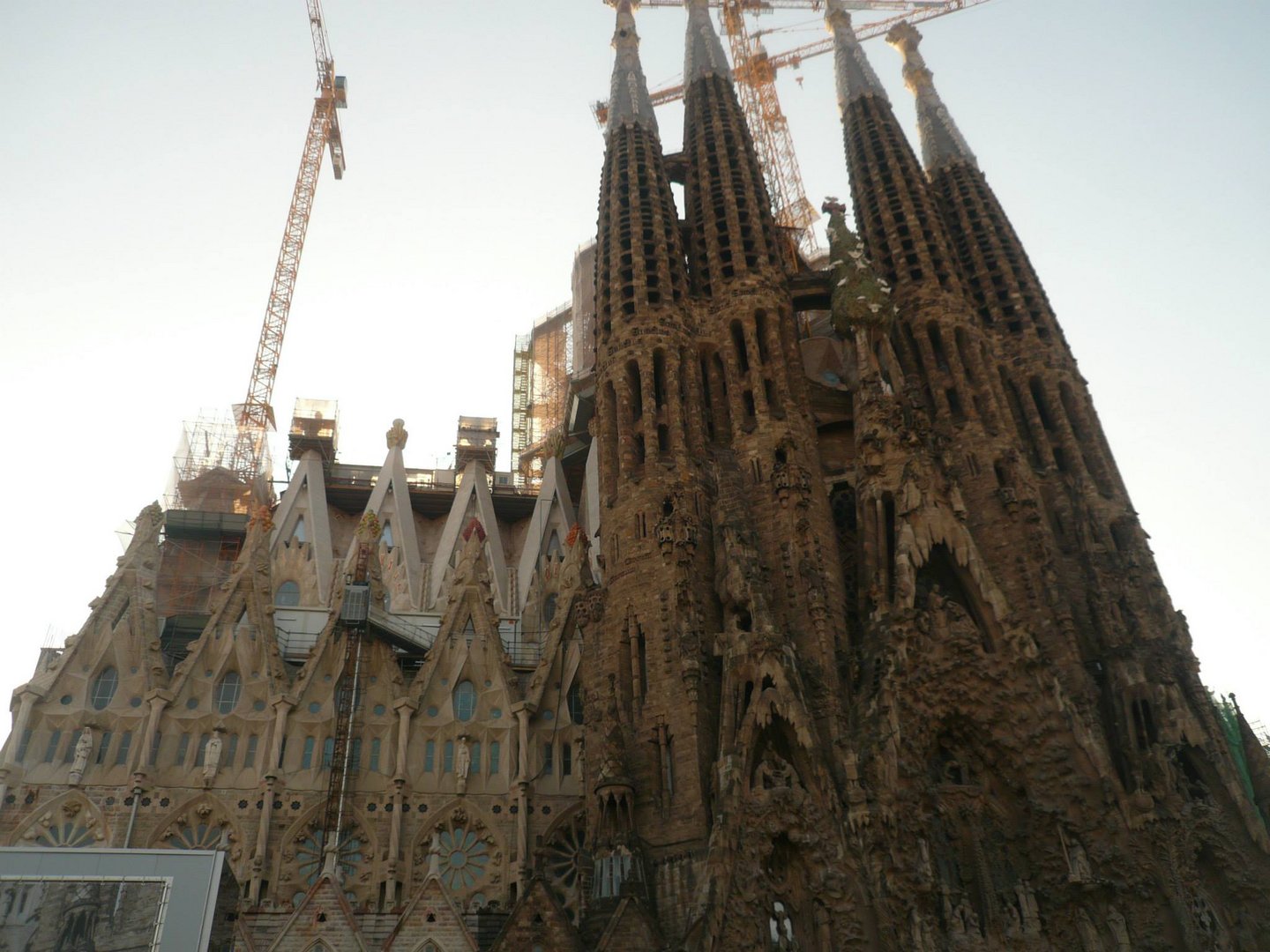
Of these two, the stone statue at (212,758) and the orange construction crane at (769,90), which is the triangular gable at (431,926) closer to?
the stone statue at (212,758)

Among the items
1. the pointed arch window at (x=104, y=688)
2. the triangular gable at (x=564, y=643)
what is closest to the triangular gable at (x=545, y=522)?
the triangular gable at (x=564, y=643)

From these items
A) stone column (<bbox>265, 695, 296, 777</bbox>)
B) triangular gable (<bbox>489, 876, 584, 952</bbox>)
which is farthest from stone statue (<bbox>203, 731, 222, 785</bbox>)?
triangular gable (<bbox>489, 876, 584, 952</bbox>)

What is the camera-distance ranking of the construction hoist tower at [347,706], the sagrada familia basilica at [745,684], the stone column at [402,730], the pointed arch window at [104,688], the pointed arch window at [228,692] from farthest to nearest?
the pointed arch window at [228,692] < the pointed arch window at [104,688] < the stone column at [402,730] < the construction hoist tower at [347,706] < the sagrada familia basilica at [745,684]

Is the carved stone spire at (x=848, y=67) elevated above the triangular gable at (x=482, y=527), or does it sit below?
above

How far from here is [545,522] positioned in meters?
40.4

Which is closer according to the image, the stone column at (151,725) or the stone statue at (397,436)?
the stone column at (151,725)

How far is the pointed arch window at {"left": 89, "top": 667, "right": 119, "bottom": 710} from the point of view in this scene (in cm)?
2734

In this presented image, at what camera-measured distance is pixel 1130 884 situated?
21.8 metres

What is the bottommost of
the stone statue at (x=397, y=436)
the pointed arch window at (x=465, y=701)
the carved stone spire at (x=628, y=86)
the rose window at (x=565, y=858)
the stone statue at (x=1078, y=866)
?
the stone statue at (x=1078, y=866)

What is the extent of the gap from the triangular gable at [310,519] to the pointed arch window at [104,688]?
357 inches

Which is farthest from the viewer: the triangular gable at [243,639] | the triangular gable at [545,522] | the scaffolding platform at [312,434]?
the scaffolding platform at [312,434]

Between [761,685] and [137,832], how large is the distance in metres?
14.9

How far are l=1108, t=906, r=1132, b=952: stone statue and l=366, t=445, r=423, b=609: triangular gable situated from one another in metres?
23.8

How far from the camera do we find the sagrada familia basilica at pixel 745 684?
71.3 ft
